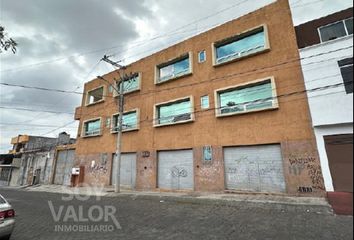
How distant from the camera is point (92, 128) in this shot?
24.2m

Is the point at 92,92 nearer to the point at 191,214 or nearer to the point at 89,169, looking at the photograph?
the point at 89,169

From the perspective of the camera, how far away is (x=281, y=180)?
12.3 meters

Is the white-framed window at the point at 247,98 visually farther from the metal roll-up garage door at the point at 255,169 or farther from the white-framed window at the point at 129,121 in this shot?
the white-framed window at the point at 129,121

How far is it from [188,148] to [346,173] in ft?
48.9

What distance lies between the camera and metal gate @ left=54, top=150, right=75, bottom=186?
25.8 m

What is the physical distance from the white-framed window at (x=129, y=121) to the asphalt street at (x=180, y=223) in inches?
377

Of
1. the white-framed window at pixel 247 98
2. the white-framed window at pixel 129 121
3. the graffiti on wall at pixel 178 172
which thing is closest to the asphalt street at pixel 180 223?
the graffiti on wall at pixel 178 172

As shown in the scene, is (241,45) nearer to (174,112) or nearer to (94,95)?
(174,112)

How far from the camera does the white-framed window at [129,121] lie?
1972cm

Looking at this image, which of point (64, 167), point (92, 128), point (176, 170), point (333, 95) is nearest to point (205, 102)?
point (176, 170)

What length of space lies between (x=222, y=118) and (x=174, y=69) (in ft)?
21.0

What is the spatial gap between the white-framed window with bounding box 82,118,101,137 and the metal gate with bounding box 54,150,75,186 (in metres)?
3.43

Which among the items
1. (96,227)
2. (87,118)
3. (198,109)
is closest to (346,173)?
(96,227)

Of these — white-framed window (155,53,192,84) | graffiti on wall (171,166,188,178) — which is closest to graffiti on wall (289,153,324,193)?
graffiti on wall (171,166,188,178)
